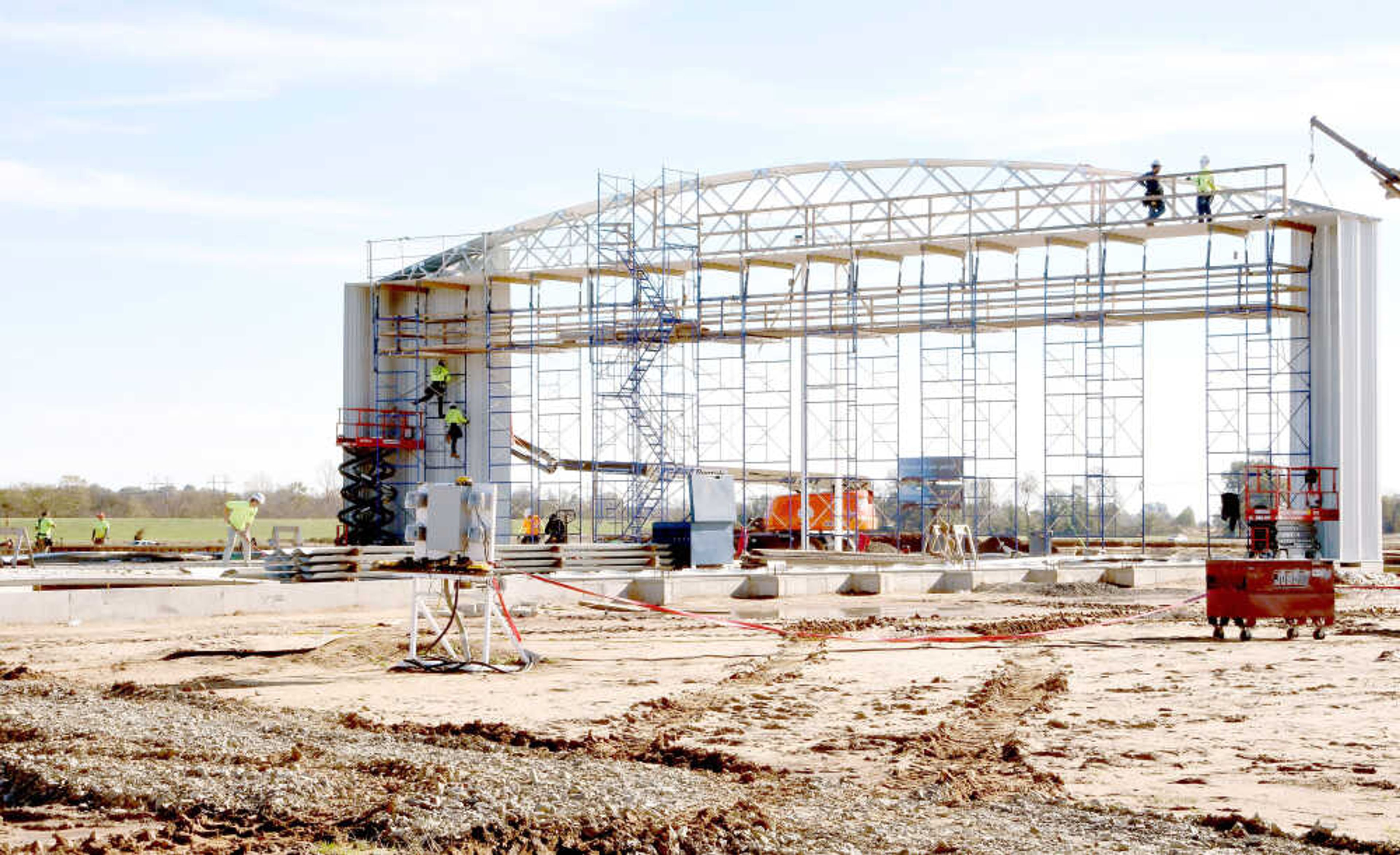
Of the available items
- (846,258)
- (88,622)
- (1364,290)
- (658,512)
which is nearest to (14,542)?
(658,512)

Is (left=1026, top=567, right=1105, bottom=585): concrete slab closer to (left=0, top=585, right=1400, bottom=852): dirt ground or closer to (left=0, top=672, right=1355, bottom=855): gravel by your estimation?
(left=0, top=585, right=1400, bottom=852): dirt ground

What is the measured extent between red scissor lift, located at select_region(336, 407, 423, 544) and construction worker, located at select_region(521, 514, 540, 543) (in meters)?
4.14

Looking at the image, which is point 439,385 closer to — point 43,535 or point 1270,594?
point 43,535

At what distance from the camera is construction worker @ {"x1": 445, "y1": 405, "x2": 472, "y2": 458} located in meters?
42.6

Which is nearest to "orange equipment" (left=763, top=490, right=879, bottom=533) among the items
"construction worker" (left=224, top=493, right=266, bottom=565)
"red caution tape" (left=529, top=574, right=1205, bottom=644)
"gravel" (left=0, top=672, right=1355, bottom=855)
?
"construction worker" (left=224, top=493, right=266, bottom=565)

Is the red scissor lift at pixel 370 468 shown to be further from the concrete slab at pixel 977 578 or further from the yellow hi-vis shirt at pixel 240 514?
the concrete slab at pixel 977 578

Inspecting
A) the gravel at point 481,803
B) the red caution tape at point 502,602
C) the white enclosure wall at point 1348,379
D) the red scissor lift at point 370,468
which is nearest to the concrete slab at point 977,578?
the white enclosure wall at point 1348,379

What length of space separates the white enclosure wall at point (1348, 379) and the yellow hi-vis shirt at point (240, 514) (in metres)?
22.6

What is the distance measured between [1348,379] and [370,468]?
2537 cm

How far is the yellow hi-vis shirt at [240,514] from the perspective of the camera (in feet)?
98.0

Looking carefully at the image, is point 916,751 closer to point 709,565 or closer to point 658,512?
point 709,565

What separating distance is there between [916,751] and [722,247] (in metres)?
31.2

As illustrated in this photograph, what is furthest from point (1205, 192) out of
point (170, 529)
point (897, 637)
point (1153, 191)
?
point (170, 529)

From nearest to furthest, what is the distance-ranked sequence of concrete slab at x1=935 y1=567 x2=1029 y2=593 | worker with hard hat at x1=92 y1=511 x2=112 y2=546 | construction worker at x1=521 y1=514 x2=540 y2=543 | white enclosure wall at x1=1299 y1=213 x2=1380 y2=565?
concrete slab at x1=935 y1=567 x2=1029 y2=593
white enclosure wall at x1=1299 y1=213 x2=1380 y2=565
construction worker at x1=521 y1=514 x2=540 y2=543
worker with hard hat at x1=92 y1=511 x2=112 y2=546
